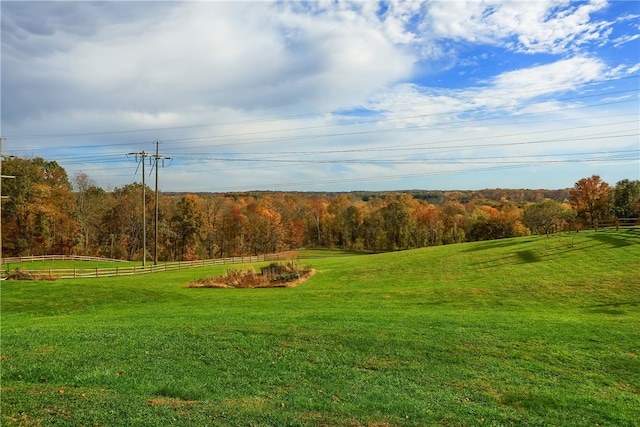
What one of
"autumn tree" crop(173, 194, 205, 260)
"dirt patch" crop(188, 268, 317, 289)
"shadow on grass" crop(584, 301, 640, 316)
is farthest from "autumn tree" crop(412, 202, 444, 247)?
"shadow on grass" crop(584, 301, 640, 316)

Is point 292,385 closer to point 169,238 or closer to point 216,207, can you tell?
point 169,238

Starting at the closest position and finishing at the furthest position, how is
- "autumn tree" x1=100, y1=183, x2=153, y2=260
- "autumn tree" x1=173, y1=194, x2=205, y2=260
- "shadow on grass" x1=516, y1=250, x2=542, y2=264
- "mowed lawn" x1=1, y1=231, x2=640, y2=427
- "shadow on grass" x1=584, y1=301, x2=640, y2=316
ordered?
1. "mowed lawn" x1=1, y1=231, x2=640, y2=427
2. "shadow on grass" x1=584, y1=301, x2=640, y2=316
3. "shadow on grass" x1=516, y1=250, x2=542, y2=264
4. "autumn tree" x1=100, y1=183, x2=153, y2=260
5. "autumn tree" x1=173, y1=194, x2=205, y2=260

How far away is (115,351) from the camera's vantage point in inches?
411

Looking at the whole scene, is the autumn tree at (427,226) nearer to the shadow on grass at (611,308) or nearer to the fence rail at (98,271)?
the fence rail at (98,271)

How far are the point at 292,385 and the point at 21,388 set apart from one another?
196 inches

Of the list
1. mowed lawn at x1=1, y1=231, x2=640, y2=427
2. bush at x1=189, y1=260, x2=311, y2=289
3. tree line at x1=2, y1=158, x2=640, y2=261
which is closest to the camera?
mowed lawn at x1=1, y1=231, x2=640, y2=427

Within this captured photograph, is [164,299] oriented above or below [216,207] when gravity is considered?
below

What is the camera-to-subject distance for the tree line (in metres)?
58.5

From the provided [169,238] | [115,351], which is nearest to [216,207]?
[169,238]

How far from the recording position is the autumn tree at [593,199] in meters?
69.9

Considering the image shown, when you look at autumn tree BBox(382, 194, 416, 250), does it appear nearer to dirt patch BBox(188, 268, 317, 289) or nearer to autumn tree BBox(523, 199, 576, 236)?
autumn tree BBox(523, 199, 576, 236)

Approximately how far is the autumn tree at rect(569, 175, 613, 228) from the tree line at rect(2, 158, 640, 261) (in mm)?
150

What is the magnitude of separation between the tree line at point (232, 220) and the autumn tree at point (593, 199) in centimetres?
15

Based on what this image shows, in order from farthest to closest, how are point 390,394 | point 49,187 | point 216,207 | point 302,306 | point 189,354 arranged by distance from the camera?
point 216,207, point 49,187, point 302,306, point 189,354, point 390,394
